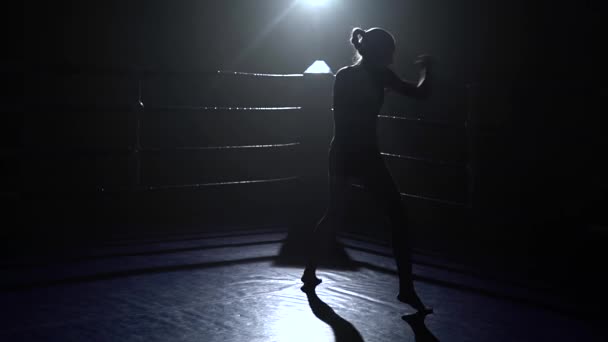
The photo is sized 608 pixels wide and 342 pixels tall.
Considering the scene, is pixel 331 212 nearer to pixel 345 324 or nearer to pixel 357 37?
pixel 345 324

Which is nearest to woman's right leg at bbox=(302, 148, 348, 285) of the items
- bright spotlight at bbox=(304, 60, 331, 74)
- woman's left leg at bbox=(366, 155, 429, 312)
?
woman's left leg at bbox=(366, 155, 429, 312)

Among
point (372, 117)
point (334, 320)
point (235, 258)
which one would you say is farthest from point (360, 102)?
point (235, 258)

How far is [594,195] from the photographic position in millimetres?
7508

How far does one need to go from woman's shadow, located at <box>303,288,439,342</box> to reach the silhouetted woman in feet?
0.77

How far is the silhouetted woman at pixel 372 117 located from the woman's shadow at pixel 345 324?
233 millimetres

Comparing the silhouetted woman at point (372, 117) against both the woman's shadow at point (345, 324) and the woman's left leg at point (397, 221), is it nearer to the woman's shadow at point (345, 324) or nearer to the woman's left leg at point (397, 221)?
the woman's left leg at point (397, 221)

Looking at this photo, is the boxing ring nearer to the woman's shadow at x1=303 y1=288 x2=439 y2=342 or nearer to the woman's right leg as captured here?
the woman's shadow at x1=303 y1=288 x2=439 y2=342

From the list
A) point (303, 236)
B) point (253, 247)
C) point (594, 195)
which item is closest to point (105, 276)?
point (253, 247)

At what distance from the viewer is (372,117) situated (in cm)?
418

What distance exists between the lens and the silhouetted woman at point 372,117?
163 inches

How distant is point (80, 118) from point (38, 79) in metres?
0.99

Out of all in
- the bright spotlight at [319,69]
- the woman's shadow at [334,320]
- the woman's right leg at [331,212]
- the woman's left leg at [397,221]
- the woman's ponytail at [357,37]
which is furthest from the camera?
the bright spotlight at [319,69]

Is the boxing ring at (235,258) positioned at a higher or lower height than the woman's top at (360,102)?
lower

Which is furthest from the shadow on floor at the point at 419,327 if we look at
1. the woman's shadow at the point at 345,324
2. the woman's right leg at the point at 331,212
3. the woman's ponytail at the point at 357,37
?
the woman's ponytail at the point at 357,37
